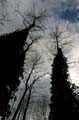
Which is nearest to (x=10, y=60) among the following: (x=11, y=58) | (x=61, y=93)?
(x=11, y=58)

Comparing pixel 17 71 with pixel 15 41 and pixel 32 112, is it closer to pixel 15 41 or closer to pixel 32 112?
pixel 15 41

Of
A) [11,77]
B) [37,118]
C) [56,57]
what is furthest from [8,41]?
[37,118]

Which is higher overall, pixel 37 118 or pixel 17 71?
pixel 17 71

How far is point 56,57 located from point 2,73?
9762 millimetres

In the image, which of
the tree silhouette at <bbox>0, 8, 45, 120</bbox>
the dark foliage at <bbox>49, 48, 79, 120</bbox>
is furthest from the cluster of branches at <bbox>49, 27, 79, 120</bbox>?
the tree silhouette at <bbox>0, 8, 45, 120</bbox>

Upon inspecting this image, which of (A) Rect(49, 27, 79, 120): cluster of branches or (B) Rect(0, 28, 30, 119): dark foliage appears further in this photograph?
(A) Rect(49, 27, 79, 120): cluster of branches

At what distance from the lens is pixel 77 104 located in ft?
79.8

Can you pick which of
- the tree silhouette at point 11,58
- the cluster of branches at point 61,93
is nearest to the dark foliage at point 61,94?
the cluster of branches at point 61,93

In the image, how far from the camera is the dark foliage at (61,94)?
23.1 meters

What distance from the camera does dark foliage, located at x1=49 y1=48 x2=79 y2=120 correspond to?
75.7 feet

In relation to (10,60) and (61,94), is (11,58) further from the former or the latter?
(61,94)

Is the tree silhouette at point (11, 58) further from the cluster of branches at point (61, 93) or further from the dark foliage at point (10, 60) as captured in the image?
the cluster of branches at point (61, 93)

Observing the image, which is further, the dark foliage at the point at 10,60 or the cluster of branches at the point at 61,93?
the cluster of branches at the point at 61,93

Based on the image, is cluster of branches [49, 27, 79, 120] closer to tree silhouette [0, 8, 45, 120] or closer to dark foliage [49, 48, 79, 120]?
dark foliage [49, 48, 79, 120]
